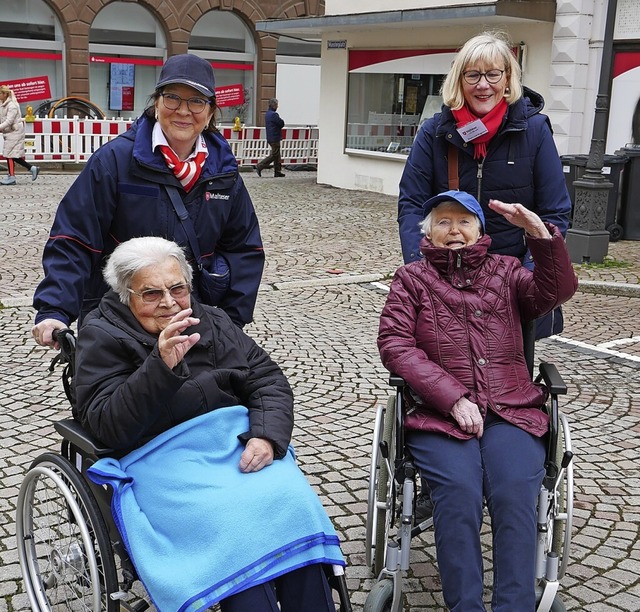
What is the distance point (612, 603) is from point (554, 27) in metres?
11.7

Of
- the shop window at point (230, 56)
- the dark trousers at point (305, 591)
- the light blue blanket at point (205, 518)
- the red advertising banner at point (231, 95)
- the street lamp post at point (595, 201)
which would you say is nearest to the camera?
the light blue blanket at point (205, 518)

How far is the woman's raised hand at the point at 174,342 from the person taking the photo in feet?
9.27

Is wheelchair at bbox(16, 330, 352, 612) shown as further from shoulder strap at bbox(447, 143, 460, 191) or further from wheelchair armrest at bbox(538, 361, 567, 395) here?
→ shoulder strap at bbox(447, 143, 460, 191)

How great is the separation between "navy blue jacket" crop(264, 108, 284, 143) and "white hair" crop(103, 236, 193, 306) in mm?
18442

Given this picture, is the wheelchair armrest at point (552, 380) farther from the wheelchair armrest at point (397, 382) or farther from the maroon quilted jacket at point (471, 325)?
the wheelchair armrest at point (397, 382)

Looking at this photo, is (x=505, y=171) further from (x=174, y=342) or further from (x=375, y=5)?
(x=375, y=5)

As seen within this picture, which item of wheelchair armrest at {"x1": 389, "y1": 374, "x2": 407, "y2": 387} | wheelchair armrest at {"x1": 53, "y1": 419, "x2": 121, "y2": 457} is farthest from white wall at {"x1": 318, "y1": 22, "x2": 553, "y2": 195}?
wheelchair armrest at {"x1": 53, "y1": 419, "x2": 121, "y2": 457}

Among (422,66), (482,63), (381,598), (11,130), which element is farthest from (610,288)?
(11,130)

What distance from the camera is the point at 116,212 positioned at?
3633 mm

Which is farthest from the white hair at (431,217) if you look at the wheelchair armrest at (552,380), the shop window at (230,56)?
the shop window at (230,56)

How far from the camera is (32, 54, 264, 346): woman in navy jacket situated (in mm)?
3486

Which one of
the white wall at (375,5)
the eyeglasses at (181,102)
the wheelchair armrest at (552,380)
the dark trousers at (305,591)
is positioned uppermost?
the white wall at (375,5)

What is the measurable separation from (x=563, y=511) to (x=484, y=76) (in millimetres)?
1719

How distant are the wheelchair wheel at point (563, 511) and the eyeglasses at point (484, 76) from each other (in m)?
1.36
